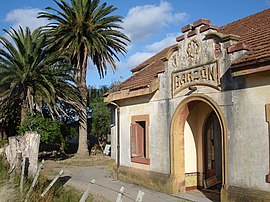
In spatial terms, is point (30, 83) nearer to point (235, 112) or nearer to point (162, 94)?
point (162, 94)

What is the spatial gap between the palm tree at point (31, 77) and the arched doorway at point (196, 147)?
11.6 m

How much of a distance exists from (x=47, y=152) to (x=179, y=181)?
1885 cm

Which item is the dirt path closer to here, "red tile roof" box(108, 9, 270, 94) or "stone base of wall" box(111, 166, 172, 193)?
"stone base of wall" box(111, 166, 172, 193)

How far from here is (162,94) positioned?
40.8ft

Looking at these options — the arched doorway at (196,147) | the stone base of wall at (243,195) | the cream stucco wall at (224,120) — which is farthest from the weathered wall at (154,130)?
the stone base of wall at (243,195)

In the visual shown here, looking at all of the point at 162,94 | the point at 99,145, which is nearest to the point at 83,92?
the point at 99,145

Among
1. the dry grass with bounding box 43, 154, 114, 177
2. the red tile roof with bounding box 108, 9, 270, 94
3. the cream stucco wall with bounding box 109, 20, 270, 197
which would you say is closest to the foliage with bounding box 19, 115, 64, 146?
the dry grass with bounding box 43, 154, 114, 177

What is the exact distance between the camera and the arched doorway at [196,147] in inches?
463

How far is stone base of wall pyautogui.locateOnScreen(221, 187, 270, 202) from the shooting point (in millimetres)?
8485

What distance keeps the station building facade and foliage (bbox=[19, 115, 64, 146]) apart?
7.56 meters

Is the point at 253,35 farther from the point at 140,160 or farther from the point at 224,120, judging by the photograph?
the point at 140,160

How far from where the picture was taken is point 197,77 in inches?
422

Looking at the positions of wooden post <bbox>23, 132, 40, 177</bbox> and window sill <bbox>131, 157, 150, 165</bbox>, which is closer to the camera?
wooden post <bbox>23, 132, 40, 177</bbox>

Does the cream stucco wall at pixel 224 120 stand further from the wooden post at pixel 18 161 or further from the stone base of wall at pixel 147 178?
the wooden post at pixel 18 161
